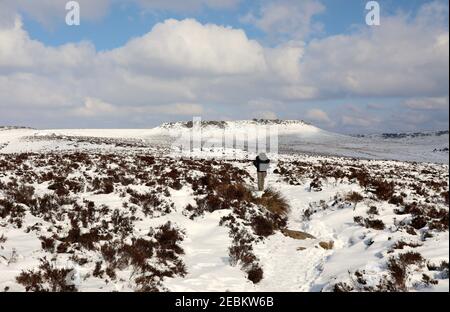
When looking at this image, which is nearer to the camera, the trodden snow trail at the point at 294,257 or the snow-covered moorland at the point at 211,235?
the snow-covered moorland at the point at 211,235

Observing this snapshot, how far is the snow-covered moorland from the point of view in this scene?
24.6 feet

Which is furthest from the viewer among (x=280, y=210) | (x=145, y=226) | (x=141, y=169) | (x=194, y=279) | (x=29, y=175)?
(x=141, y=169)

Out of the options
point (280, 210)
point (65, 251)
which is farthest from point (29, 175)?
point (280, 210)

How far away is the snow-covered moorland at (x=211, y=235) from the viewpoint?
7492 mm

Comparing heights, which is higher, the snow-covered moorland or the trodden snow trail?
the snow-covered moorland

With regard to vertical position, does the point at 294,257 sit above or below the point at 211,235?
below

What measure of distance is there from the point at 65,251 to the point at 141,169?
12.0 metres

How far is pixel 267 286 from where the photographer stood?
8.34 metres

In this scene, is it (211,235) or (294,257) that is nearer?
(294,257)

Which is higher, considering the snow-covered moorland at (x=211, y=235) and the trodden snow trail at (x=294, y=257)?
the snow-covered moorland at (x=211, y=235)

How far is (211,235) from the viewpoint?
1171cm

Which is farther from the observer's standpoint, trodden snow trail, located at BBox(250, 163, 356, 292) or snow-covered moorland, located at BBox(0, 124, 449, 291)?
trodden snow trail, located at BBox(250, 163, 356, 292)
